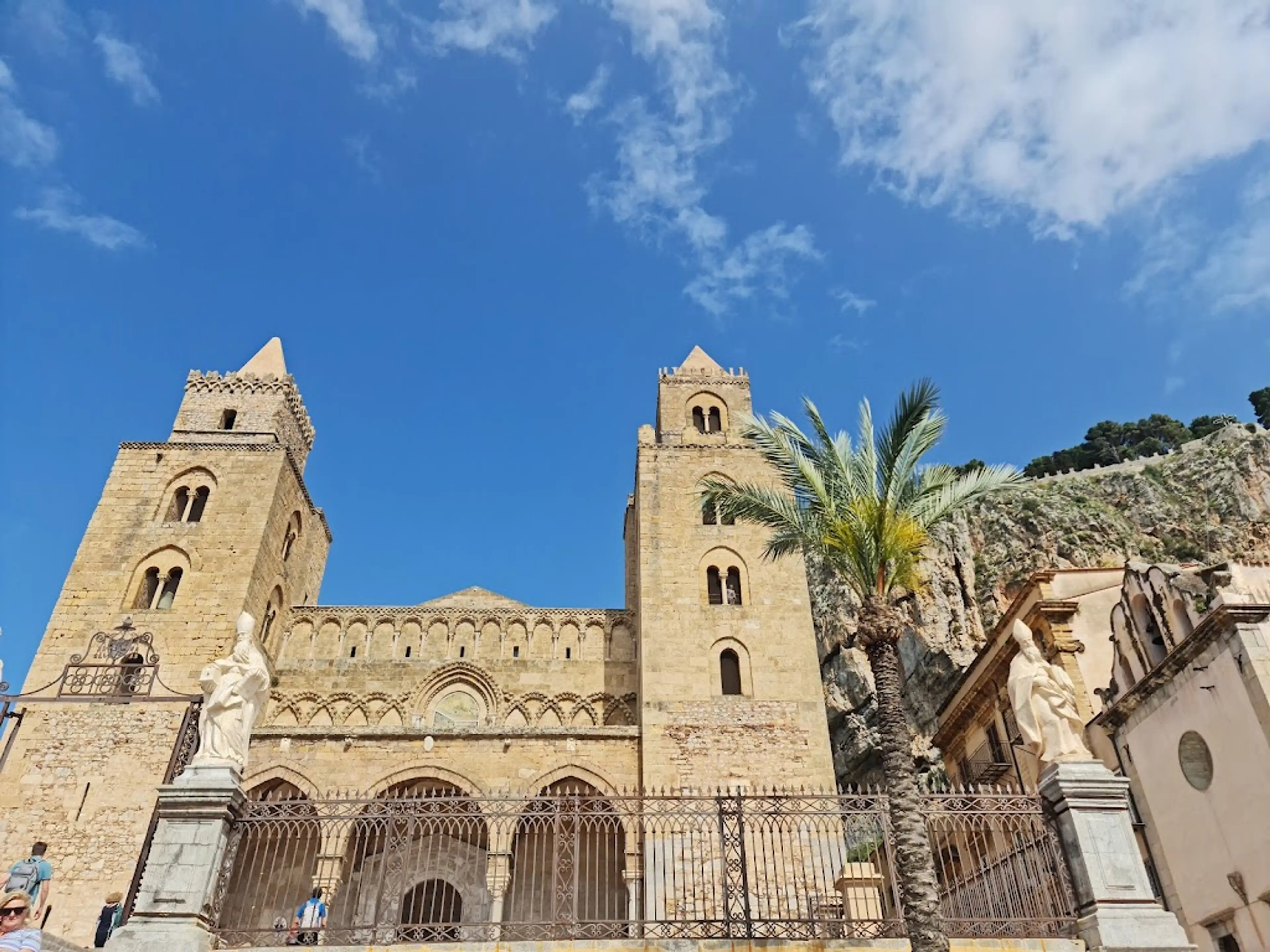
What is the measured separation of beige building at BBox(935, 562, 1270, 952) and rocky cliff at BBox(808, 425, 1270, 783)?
48.6ft

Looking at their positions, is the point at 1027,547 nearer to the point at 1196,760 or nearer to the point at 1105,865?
the point at 1196,760

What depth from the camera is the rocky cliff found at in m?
34.4

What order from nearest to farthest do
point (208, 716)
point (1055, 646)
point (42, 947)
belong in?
point (42, 947) → point (208, 716) → point (1055, 646)

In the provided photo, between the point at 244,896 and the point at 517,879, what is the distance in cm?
1336

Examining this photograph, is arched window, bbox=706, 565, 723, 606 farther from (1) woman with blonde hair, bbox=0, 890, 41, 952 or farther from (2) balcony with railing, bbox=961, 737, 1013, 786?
(1) woman with blonde hair, bbox=0, 890, 41, 952

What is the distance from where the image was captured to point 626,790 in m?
21.0

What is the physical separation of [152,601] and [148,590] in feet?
1.56

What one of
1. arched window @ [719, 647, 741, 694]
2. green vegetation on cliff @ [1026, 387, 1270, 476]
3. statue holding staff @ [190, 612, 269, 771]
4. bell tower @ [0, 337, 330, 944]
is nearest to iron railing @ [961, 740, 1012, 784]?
arched window @ [719, 647, 741, 694]

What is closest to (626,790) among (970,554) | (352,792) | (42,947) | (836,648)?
(352,792)

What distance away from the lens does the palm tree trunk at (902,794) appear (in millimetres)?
8250

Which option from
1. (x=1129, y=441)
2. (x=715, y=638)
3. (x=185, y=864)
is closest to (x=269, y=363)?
(x=715, y=638)

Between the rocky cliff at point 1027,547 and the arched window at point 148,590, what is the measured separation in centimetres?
2482

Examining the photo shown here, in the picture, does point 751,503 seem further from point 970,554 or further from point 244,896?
point 970,554

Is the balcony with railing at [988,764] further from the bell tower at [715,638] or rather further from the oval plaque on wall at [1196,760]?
the oval plaque on wall at [1196,760]
